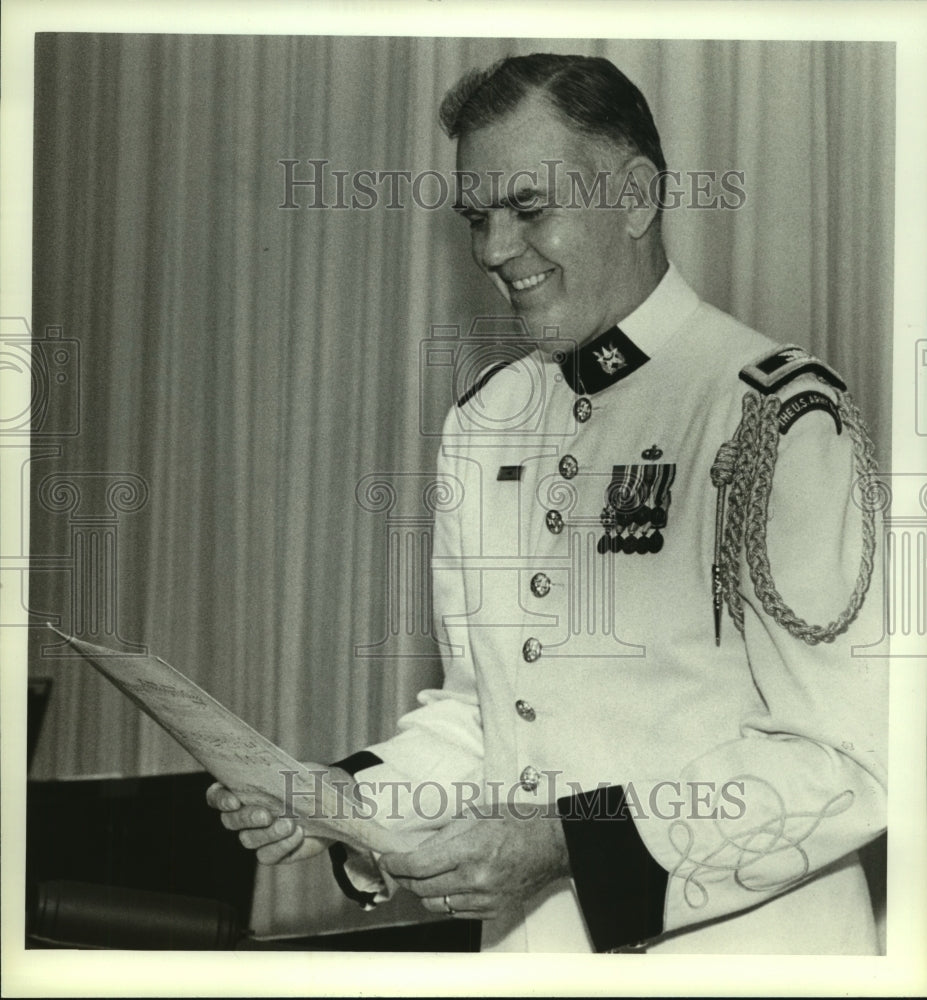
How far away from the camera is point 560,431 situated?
225 cm

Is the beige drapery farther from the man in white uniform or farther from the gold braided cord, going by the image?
the gold braided cord

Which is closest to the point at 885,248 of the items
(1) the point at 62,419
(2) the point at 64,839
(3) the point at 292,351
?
(3) the point at 292,351

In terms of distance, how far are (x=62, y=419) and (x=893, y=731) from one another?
1.51m

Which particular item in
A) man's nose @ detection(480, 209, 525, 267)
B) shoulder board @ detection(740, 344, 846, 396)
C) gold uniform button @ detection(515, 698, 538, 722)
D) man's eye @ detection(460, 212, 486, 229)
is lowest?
gold uniform button @ detection(515, 698, 538, 722)

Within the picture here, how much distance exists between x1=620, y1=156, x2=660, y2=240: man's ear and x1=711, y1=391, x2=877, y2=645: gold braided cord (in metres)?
0.34

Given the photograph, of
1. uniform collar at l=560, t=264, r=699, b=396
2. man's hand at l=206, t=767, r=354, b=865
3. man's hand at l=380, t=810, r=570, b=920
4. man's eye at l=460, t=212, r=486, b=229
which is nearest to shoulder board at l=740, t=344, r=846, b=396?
uniform collar at l=560, t=264, r=699, b=396

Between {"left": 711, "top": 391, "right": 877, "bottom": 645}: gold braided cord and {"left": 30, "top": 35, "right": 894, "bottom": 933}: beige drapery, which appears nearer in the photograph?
{"left": 711, "top": 391, "right": 877, "bottom": 645}: gold braided cord

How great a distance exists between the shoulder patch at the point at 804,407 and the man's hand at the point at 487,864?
2.49 ft

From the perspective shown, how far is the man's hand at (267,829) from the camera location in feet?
7.36

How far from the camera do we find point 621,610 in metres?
2.22

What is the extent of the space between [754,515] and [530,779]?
0.57 metres

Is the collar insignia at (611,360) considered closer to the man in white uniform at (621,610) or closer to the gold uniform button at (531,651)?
the man in white uniform at (621,610)

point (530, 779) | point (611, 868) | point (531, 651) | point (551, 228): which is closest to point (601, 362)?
point (551, 228)

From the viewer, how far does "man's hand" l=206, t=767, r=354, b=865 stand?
2.24 metres
